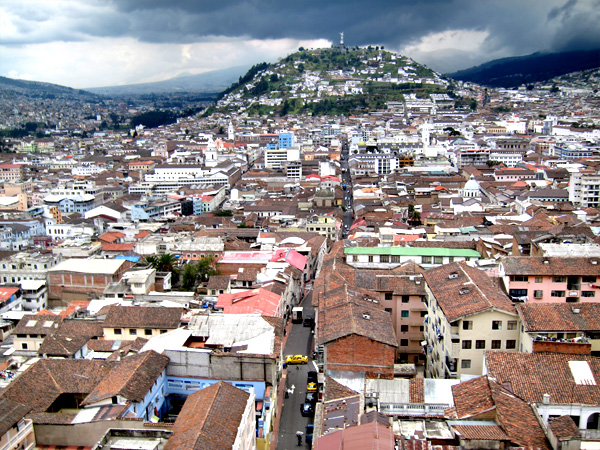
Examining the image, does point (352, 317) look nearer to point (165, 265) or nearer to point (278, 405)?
point (278, 405)

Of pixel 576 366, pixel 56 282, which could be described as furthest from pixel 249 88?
pixel 576 366

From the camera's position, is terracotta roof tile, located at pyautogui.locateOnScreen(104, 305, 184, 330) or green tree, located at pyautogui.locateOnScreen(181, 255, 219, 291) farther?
green tree, located at pyautogui.locateOnScreen(181, 255, 219, 291)

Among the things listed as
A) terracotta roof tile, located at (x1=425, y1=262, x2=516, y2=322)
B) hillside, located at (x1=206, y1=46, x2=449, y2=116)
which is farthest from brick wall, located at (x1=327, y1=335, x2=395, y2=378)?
hillside, located at (x1=206, y1=46, x2=449, y2=116)

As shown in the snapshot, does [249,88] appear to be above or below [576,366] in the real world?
above

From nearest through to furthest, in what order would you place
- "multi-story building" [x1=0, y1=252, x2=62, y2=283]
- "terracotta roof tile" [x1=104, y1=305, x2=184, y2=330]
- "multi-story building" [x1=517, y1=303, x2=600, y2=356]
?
"multi-story building" [x1=517, y1=303, x2=600, y2=356] < "terracotta roof tile" [x1=104, y1=305, x2=184, y2=330] < "multi-story building" [x1=0, y1=252, x2=62, y2=283]

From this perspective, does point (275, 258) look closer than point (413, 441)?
No

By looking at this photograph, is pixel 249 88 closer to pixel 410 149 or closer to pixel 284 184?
pixel 410 149

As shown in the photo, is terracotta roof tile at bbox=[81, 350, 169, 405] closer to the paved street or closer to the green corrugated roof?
the paved street
